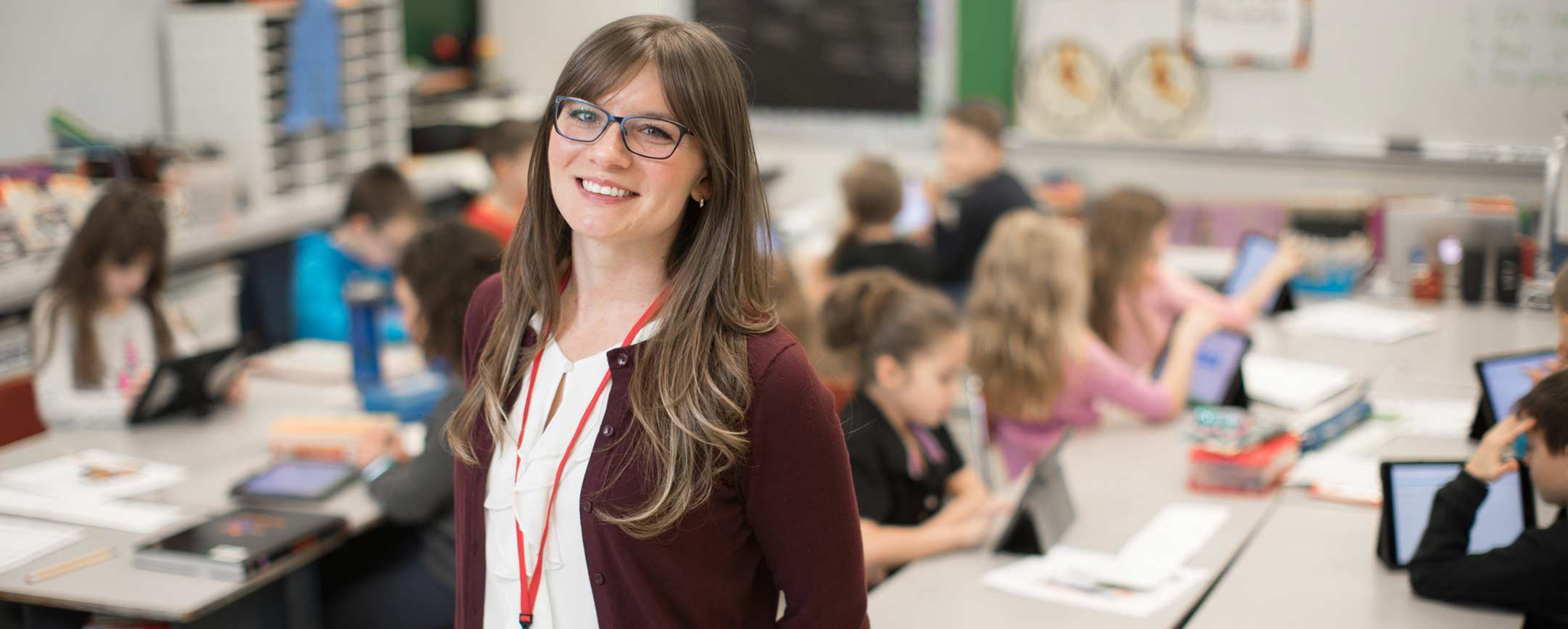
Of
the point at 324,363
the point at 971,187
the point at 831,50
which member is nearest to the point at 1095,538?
the point at 324,363

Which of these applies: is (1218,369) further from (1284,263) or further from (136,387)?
(136,387)

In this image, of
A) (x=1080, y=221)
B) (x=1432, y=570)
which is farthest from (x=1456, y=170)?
(x=1432, y=570)

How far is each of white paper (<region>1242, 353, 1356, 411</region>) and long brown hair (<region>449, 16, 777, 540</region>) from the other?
222cm

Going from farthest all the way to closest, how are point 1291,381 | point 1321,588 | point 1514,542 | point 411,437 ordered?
point 1291,381, point 411,437, point 1321,588, point 1514,542

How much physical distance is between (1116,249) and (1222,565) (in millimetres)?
1562

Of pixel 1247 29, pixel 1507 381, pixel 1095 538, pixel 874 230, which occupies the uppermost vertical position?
pixel 1247 29

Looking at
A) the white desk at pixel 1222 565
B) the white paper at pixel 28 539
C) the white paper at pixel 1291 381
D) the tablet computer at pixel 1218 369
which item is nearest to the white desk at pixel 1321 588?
the white desk at pixel 1222 565

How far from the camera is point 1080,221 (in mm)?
5484

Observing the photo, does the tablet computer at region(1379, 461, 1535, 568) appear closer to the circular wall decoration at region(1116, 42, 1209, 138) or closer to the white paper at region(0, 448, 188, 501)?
the white paper at region(0, 448, 188, 501)

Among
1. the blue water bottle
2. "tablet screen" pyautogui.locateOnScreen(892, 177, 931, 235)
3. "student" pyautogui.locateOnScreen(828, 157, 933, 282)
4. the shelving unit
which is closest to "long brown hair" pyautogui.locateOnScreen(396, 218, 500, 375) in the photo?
the blue water bottle

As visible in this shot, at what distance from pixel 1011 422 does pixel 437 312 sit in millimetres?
1395

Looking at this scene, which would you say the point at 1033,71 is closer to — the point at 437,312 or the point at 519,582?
the point at 437,312

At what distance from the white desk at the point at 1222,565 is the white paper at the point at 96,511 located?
1419 millimetres

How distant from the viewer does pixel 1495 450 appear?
2.09m
